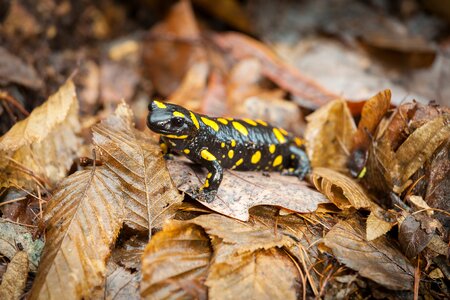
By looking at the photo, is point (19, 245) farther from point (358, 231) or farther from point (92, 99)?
point (92, 99)

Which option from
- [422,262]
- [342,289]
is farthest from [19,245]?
[422,262]

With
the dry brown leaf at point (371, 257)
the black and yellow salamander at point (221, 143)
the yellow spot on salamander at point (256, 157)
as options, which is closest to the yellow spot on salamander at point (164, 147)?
the black and yellow salamander at point (221, 143)

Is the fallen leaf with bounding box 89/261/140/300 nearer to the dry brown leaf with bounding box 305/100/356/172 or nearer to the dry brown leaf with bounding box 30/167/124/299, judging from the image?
the dry brown leaf with bounding box 30/167/124/299

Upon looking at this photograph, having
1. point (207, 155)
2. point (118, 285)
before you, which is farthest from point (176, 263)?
point (207, 155)

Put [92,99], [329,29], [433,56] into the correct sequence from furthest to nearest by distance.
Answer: [329,29] < [433,56] < [92,99]

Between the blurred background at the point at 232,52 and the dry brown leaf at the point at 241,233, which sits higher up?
the blurred background at the point at 232,52

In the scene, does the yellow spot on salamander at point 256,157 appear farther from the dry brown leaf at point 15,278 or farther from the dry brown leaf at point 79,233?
the dry brown leaf at point 15,278

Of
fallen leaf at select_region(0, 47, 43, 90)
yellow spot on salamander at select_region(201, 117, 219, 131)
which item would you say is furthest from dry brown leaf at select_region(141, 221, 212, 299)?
fallen leaf at select_region(0, 47, 43, 90)
